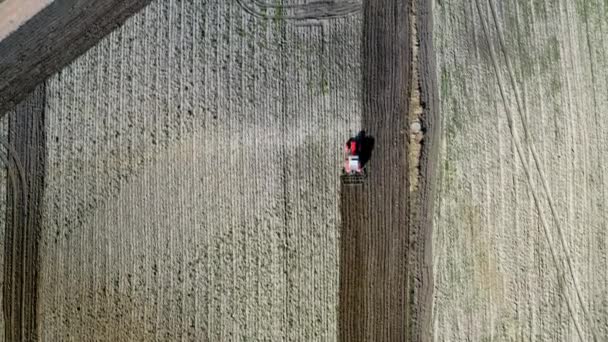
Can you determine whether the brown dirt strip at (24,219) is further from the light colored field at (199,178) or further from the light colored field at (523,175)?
the light colored field at (523,175)

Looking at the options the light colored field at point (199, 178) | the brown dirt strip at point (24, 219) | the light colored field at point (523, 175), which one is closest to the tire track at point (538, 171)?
the light colored field at point (523, 175)

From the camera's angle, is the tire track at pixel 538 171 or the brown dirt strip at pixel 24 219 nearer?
the tire track at pixel 538 171

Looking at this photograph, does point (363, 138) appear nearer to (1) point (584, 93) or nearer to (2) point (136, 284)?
(1) point (584, 93)

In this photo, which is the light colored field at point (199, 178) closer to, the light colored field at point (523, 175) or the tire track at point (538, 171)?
the light colored field at point (523, 175)

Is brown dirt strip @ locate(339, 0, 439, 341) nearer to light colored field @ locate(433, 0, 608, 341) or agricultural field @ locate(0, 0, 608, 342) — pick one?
agricultural field @ locate(0, 0, 608, 342)

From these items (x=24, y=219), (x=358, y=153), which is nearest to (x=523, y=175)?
(x=358, y=153)

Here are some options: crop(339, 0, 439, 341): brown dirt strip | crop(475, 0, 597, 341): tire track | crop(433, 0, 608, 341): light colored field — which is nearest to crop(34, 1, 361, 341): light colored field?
crop(339, 0, 439, 341): brown dirt strip
